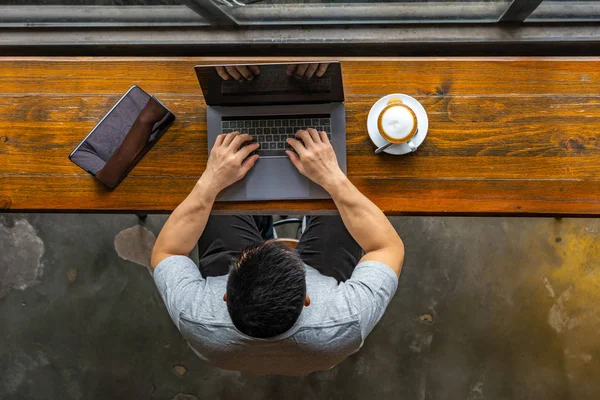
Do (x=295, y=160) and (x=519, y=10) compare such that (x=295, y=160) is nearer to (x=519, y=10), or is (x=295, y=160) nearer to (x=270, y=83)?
(x=270, y=83)

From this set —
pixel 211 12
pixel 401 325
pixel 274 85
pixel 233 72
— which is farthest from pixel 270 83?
pixel 401 325

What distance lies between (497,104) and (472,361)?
1412 millimetres

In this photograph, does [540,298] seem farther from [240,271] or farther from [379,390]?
[240,271]

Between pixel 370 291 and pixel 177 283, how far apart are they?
21.6 inches

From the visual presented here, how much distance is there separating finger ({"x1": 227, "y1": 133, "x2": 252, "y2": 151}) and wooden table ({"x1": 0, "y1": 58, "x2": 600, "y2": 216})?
139mm

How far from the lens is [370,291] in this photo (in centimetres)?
119

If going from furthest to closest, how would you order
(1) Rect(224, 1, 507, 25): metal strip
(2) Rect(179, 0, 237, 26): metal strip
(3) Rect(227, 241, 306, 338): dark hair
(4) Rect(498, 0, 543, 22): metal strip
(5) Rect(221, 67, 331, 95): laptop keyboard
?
(1) Rect(224, 1, 507, 25): metal strip, (2) Rect(179, 0, 237, 26): metal strip, (4) Rect(498, 0, 543, 22): metal strip, (5) Rect(221, 67, 331, 95): laptop keyboard, (3) Rect(227, 241, 306, 338): dark hair

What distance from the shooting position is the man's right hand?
1.30m

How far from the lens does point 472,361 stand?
2.18 m

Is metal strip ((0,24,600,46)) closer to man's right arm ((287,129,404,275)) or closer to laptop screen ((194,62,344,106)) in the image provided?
laptop screen ((194,62,344,106))

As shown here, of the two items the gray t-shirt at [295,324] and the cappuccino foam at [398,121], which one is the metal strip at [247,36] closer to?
the cappuccino foam at [398,121]

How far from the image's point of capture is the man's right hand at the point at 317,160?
1.30m

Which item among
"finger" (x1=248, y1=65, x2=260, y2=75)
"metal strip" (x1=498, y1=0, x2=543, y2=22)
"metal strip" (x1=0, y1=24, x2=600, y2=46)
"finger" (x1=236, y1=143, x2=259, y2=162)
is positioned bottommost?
"finger" (x1=236, y1=143, x2=259, y2=162)

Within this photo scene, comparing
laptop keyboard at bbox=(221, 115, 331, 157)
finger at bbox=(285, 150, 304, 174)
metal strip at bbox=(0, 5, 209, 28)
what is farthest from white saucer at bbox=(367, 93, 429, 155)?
metal strip at bbox=(0, 5, 209, 28)
